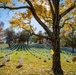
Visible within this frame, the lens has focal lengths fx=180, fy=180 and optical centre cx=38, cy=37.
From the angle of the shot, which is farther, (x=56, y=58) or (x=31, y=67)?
(x=31, y=67)

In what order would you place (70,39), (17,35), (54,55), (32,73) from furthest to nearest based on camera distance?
1. (17,35)
2. (70,39)
3. (54,55)
4. (32,73)

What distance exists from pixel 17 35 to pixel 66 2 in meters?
88.0

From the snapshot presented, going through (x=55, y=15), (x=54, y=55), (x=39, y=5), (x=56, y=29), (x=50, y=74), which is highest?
(x=39, y=5)

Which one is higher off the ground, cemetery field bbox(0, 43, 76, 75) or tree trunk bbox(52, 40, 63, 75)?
tree trunk bbox(52, 40, 63, 75)

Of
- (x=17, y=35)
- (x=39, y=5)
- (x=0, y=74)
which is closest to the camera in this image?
(x=0, y=74)

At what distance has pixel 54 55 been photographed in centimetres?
1259

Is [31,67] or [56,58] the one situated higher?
[56,58]

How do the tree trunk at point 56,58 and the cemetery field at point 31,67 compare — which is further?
the tree trunk at point 56,58

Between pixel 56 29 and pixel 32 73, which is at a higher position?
pixel 56 29

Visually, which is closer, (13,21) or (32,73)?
(32,73)

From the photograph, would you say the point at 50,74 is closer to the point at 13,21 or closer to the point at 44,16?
the point at 44,16

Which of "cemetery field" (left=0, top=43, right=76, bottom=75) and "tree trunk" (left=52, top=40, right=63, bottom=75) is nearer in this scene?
"cemetery field" (left=0, top=43, right=76, bottom=75)

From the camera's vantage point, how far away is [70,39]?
Result: 72.1 meters

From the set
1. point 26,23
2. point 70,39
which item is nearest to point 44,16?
point 26,23
